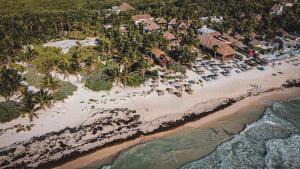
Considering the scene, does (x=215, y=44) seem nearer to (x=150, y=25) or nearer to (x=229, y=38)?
(x=229, y=38)

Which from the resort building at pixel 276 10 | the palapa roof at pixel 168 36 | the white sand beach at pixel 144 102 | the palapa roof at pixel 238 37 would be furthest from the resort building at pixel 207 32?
the resort building at pixel 276 10

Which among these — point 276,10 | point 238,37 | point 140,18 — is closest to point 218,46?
point 238,37

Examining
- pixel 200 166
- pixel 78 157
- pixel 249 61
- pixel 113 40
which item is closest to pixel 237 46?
pixel 249 61

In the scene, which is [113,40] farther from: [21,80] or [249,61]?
[249,61]

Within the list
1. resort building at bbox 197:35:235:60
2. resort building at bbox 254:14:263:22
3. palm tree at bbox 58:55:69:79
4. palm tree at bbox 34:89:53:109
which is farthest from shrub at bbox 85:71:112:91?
resort building at bbox 254:14:263:22

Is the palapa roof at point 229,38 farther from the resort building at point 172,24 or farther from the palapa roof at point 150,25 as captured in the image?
the palapa roof at point 150,25

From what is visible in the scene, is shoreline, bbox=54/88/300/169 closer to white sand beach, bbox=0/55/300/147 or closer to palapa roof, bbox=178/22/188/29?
white sand beach, bbox=0/55/300/147
